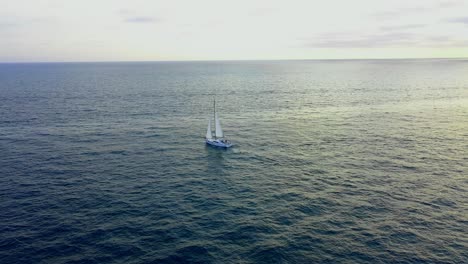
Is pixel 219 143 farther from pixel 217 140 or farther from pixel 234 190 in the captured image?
pixel 234 190

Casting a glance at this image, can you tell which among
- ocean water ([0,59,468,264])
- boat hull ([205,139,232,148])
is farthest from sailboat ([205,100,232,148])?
ocean water ([0,59,468,264])

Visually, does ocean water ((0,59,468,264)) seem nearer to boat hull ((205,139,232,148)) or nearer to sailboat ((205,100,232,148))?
boat hull ((205,139,232,148))

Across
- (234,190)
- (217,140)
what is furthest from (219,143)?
(234,190)

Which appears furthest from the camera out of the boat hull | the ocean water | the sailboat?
the sailboat

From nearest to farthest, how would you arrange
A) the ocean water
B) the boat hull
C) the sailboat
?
the ocean water
the boat hull
the sailboat

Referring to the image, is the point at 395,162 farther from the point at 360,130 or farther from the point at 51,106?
the point at 51,106

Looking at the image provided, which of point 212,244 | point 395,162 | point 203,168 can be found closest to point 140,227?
point 212,244

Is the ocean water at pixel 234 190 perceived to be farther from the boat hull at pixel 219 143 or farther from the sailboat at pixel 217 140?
the sailboat at pixel 217 140

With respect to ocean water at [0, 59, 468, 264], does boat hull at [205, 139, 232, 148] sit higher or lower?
higher
